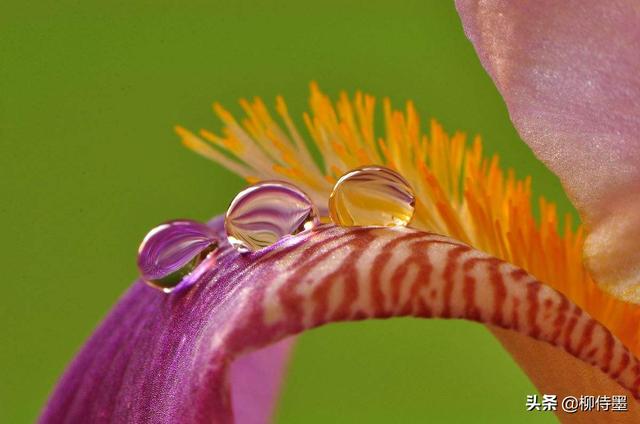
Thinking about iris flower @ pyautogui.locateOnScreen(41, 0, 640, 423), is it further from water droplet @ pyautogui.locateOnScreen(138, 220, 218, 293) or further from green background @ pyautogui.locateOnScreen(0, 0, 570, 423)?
green background @ pyautogui.locateOnScreen(0, 0, 570, 423)

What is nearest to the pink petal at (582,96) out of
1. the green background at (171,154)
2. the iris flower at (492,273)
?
the iris flower at (492,273)

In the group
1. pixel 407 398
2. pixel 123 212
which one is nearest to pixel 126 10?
pixel 123 212

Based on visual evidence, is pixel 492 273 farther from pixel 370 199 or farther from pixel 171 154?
pixel 171 154

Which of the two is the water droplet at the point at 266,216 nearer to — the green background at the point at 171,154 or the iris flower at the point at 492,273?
the iris flower at the point at 492,273

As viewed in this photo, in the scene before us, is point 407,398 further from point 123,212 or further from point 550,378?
point 550,378

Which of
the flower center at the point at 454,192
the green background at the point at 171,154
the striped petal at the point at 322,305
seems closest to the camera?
the striped petal at the point at 322,305

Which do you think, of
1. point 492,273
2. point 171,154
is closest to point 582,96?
point 492,273
